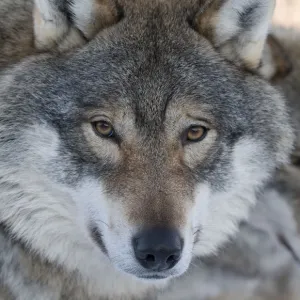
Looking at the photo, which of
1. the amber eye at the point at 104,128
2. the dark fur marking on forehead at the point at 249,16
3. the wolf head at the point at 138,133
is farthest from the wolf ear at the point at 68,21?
the dark fur marking on forehead at the point at 249,16

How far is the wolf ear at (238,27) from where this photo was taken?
272cm

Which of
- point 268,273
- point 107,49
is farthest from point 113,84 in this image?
point 268,273

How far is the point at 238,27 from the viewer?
109 inches

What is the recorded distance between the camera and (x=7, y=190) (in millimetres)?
2752

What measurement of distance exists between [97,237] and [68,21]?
90cm

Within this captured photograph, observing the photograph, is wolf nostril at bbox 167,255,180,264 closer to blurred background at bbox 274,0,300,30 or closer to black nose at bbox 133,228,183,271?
black nose at bbox 133,228,183,271

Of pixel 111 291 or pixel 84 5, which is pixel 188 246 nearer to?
pixel 111 291

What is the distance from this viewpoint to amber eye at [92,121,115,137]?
2.56 metres

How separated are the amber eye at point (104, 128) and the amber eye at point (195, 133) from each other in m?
0.31

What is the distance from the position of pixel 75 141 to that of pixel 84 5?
550 millimetres

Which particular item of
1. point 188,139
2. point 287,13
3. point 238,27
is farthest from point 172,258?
point 287,13

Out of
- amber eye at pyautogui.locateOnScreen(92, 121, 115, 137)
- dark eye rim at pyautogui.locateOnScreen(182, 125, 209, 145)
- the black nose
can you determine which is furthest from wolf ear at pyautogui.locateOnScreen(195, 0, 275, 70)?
the black nose

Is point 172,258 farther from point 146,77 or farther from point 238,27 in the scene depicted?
point 238,27

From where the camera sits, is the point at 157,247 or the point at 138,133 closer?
the point at 157,247
